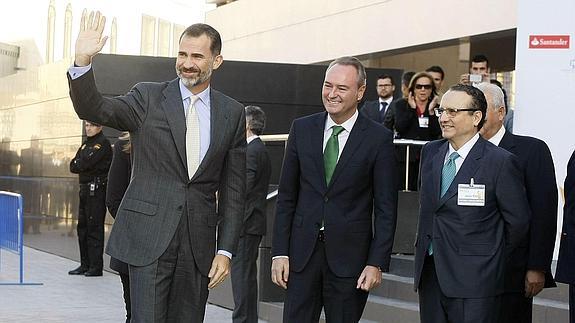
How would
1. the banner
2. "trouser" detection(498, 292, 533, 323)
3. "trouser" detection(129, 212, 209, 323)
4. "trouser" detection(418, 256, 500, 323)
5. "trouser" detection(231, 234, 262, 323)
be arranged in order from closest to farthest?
"trouser" detection(129, 212, 209, 323)
"trouser" detection(418, 256, 500, 323)
"trouser" detection(498, 292, 533, 323)
the banner
"trouser" detection(231, 234, 262, 323)

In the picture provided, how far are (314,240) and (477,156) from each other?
1013 mm

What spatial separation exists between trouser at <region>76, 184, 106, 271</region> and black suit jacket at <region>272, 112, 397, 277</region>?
962 cm

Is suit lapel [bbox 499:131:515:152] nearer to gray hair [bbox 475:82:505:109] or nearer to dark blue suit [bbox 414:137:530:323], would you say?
gray hair [bbox 475:82:505:109]

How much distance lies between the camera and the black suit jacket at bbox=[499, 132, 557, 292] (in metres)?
7.12

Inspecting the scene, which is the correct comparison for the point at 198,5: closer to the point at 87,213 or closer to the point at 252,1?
the point at 252,1

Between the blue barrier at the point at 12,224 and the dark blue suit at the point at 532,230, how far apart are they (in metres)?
8.97

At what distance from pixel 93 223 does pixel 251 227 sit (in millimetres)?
6176

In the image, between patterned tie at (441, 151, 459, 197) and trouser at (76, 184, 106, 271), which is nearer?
patterned tie at (441, 151, 459, 197)

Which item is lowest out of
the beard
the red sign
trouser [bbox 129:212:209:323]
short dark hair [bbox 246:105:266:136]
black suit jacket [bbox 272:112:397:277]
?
trouser [bbox 129:212:209:323]

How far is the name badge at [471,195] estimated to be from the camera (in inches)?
257

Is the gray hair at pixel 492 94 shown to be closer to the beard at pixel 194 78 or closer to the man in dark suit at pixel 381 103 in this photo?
the beard at pixel 194 78

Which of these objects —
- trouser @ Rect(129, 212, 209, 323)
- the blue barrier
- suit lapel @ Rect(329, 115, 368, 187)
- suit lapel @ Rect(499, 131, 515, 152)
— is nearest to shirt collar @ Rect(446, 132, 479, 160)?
suit lapel @ Rect(329, 115, 368, 187)

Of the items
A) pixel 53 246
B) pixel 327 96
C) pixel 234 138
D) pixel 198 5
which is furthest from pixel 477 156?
pixel 198 5

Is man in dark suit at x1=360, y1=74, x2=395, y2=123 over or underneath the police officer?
over
